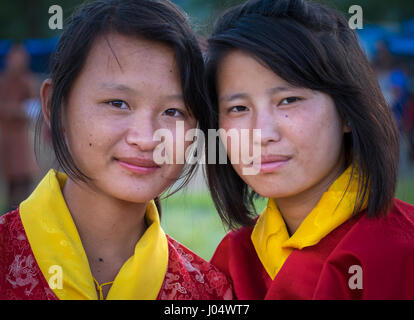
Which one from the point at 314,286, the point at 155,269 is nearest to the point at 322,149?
the point at 314,286

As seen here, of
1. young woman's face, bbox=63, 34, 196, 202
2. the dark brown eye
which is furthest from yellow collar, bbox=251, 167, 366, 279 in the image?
the dark brown eye

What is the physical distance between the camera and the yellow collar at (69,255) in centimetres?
161

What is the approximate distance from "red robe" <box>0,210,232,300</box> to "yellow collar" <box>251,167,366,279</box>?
21 cm

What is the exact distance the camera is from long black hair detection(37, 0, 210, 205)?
5.57 feet

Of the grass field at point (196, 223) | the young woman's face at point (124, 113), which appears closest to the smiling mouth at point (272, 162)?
the young woman's face at point (124, 113)

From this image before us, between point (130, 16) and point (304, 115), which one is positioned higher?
point (130, 16)

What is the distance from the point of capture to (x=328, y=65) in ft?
5.73

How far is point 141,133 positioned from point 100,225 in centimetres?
40

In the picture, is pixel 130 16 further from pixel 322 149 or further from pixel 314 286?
pixel 314 286

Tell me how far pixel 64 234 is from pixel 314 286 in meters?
0.85

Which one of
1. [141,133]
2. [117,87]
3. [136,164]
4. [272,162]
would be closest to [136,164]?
[136,164]

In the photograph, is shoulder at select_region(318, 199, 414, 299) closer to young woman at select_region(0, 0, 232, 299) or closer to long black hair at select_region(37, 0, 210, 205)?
young woman at select_region(0, 0, 232, 299)

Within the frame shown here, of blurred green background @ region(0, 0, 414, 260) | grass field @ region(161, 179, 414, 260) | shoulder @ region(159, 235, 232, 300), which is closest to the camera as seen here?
shoulder @ region(159, 235, 232, 300)
